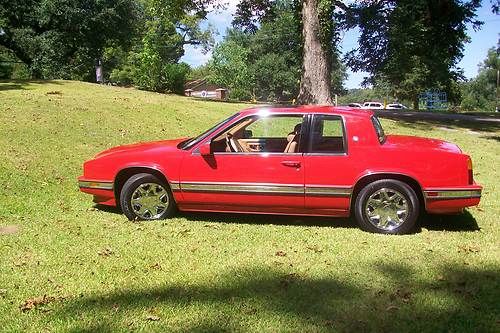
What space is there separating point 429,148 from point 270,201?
79.5 inches

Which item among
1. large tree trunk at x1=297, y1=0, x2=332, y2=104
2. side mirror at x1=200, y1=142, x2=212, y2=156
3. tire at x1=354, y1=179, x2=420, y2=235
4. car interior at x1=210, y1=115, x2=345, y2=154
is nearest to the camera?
tire at x1=354, y1=179, x2=420, y2=235

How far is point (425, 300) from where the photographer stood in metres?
4.43

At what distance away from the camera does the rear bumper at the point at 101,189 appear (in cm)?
697

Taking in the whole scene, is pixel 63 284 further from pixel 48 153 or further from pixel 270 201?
pixel 48 153

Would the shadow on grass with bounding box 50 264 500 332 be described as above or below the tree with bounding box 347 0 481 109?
below

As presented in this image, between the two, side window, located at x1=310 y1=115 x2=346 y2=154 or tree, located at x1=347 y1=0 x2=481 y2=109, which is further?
tree, located at x1=347 y1=0 x2=481 y2=109

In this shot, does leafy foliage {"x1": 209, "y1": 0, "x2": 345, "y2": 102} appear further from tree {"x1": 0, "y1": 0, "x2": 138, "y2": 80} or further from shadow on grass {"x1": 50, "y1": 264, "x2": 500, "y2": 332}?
shadow on grass {"x1": 50, "y1": 264, "x2": 500, "y2": 332}

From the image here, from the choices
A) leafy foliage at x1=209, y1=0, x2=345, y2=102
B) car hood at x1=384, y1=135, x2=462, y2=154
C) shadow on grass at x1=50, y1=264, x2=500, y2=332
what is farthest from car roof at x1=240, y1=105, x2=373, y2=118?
leafy foliage at x1=209, y1=0, x2=345, y2=102

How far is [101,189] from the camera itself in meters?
7.01

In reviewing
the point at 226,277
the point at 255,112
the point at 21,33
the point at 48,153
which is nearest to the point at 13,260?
the point at 226,277

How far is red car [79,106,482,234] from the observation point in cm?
617

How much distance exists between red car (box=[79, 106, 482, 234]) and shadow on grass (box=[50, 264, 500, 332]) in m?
1.30

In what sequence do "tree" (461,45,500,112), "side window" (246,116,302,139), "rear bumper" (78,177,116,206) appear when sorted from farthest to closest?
1. "tree" (461,45,500,112)
2. "rear bumper" (78,177,116,206)
3. "side window" (246,116,302,139)

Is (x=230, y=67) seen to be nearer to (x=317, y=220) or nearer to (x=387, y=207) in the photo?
(x=317, y=220)
